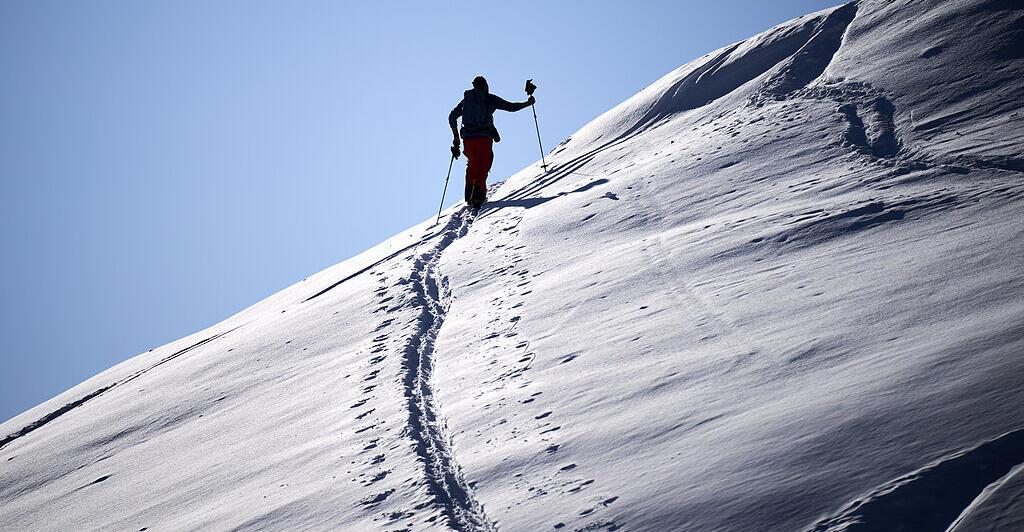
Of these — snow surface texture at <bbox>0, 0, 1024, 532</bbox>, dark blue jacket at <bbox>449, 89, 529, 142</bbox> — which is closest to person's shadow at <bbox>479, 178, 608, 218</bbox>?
snow surface texture at <bbox>0, 0, 1024, 532</bbox>

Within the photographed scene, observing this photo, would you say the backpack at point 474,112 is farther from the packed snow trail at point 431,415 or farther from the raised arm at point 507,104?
the packed snow trail at point 431,415

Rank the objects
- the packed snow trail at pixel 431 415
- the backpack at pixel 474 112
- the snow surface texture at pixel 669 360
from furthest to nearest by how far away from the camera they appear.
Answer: the backpack at pixel 474 112
the packed snow trail at pixel 431 415
the snow surface texture at pixel 669 360

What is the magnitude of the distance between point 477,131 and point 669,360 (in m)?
5.87

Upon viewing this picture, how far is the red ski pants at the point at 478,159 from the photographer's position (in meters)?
9.64

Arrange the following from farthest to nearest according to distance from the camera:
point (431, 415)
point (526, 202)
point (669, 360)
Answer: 1. point (526, 202)
2. point (431, 415)
3. point (669, 360)

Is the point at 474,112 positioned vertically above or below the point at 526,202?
above

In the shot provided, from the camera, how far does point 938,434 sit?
294cm

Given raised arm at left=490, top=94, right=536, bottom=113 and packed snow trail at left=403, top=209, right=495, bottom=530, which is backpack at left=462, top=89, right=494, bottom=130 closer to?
raised arm at left=490, top=94, right=536, bottom=113

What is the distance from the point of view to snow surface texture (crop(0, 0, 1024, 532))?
311 centimetres

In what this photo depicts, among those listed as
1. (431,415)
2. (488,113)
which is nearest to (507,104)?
(488,113)

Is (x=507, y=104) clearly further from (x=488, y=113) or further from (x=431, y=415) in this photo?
(x=431, y=415)

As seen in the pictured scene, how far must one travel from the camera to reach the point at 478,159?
31.8 feet

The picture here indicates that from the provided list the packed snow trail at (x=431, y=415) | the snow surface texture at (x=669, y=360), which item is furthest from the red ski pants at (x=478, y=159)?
the packed snow trail at (x=431, y=415)

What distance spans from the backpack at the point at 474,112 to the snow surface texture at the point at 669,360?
3.48 feet
